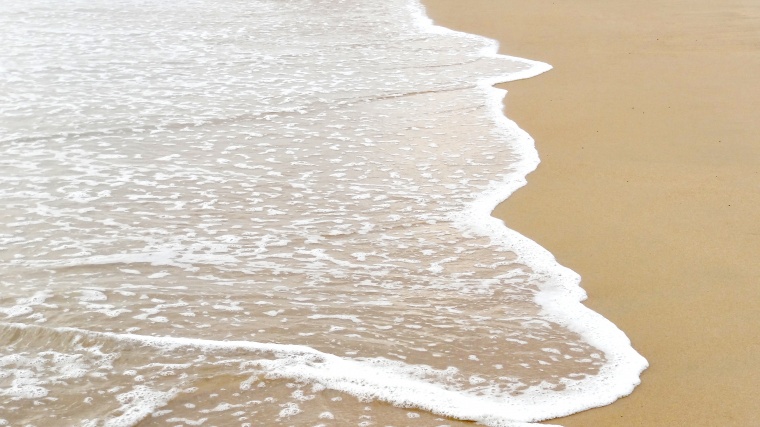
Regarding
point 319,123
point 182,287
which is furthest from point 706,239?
point 319,123

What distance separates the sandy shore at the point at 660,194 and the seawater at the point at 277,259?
0.57 ft

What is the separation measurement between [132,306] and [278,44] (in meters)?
6.10

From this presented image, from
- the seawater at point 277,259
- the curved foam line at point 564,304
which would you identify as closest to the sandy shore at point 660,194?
the curved foam line at point 564,304

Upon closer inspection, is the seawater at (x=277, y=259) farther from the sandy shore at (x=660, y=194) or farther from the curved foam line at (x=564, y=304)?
the sandy shore at (x=660, y=194)

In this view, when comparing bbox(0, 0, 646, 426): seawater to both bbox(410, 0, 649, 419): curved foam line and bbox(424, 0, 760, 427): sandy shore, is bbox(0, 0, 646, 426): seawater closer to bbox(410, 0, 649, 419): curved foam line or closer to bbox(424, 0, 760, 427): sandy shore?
bbox(410, 0, 649, 419): curved foam line

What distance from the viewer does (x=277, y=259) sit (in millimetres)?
4141

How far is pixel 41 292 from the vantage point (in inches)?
147

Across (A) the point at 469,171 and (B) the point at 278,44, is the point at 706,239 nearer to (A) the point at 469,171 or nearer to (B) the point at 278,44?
(A) the point at 469,171

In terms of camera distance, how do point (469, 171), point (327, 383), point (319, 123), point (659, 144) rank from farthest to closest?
point (319, 123), point (659, 144), point (469, 171), point (327, 383)

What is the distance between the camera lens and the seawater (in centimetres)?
307

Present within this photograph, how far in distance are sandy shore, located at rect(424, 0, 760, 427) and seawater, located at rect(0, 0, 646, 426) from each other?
6.8 inches

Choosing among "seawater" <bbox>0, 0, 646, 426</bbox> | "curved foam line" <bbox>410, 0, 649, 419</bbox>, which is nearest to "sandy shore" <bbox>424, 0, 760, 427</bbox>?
"curved foam line" <bbox>410, 0, 649, 419</bbox>

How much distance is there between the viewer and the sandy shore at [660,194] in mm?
3229

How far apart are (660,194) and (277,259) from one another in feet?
7.65
